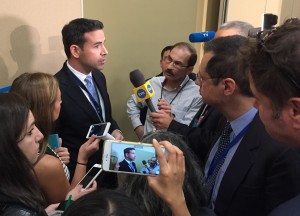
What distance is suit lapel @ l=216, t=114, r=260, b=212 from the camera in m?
1.10

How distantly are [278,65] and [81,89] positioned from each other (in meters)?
1.50

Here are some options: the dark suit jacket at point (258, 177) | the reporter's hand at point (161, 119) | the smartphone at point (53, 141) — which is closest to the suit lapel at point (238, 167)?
the dark suit jacket at point (258, 177)

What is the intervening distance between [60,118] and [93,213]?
1367 mm

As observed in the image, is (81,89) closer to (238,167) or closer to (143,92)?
(143,92)

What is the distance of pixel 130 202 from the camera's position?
750 millimetres

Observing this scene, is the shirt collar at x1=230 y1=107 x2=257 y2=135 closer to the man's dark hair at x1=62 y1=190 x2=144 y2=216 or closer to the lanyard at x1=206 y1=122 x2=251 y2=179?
the lanyard at x1=206 y1=122 x2=251 y2=179

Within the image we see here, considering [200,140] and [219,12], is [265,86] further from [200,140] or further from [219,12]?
[219,12]

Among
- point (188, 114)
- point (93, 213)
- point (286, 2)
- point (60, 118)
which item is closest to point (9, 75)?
point (60, 118)

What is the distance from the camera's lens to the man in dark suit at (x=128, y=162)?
0.97 metres

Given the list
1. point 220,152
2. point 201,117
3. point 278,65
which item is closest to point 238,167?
point 220,152

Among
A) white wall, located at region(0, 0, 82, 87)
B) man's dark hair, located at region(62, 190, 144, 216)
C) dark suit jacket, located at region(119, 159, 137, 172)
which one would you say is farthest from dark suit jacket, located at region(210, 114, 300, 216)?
white wall, located at region(0, 0, 82, 87)

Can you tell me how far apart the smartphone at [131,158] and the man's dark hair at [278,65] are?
366 mm

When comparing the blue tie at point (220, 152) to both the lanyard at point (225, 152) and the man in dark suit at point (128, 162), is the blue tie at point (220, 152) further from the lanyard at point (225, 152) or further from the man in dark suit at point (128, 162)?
the man in dark suit at point (128, 162)

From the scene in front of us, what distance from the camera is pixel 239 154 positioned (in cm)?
113
